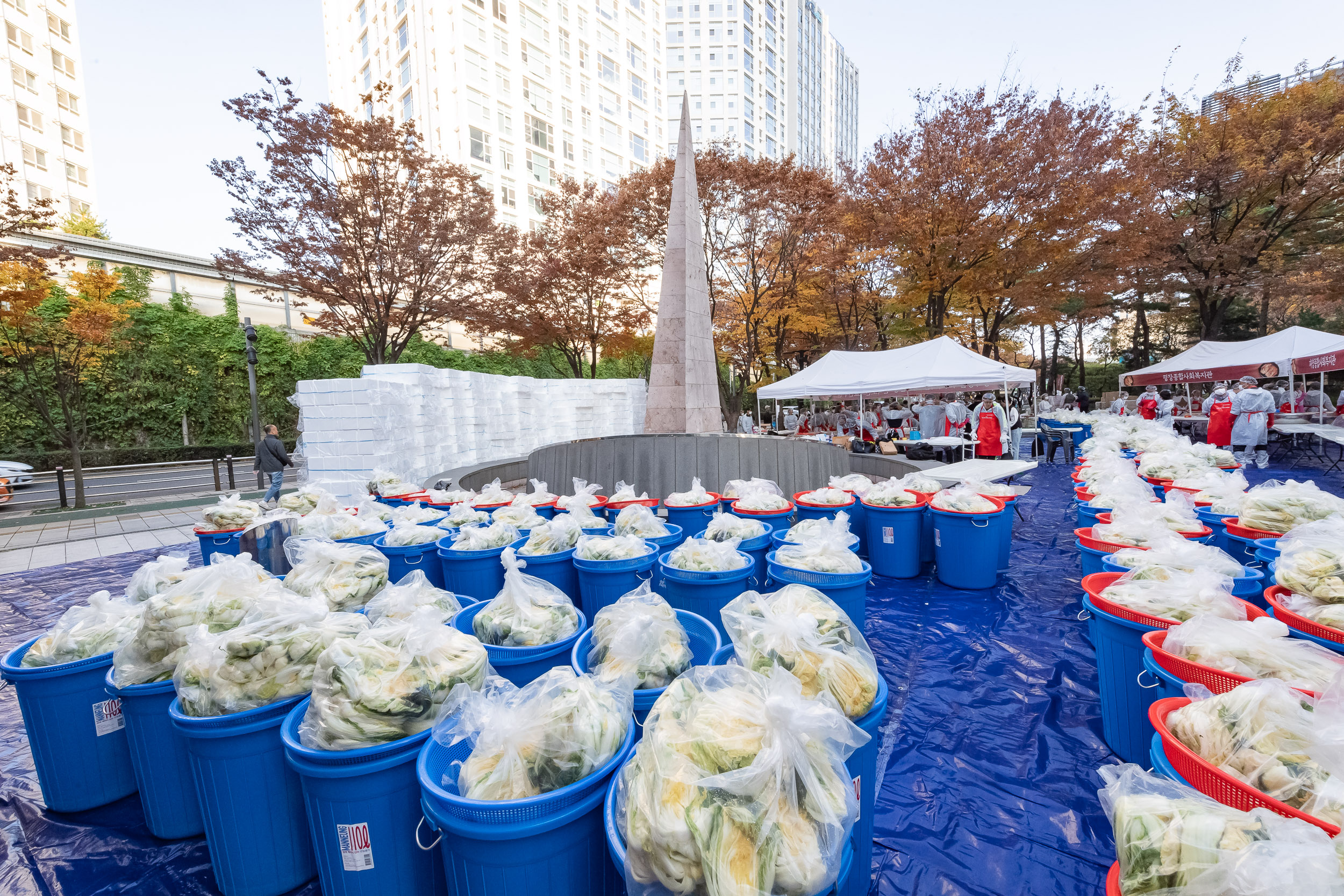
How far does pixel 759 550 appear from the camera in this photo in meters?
4.24

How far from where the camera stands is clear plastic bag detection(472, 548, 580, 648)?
97.7 inches

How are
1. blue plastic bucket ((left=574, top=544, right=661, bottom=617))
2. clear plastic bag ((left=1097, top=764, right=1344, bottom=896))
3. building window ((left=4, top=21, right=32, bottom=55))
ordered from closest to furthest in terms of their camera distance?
1. clear plastic bag ((left=1097, top=764, right=1344, bottom=896))
2. blue plastic bucket ((left=574, top=544, right=661, bottom=617))
3. building window ((left=4, top=21, right=32, bottom=55))

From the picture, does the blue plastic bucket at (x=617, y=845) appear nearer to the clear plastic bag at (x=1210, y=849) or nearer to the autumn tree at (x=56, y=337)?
the clear plastic bag at (x=1210, y=849)

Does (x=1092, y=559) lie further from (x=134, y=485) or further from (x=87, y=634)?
(x=134, y=485)

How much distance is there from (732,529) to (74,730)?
362 centimetres

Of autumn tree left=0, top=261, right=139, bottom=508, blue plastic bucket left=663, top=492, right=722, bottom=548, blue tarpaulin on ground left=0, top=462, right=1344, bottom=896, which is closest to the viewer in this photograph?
blue tarpaulin on ground left=0, top=462, right=1344, bottom=896

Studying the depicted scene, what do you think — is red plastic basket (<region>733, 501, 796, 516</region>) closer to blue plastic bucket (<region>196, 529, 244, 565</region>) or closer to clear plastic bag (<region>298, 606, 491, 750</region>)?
clear plastic bag (<region>298, 606, 491, 750</region>)

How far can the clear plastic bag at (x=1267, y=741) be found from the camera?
1.43 meters

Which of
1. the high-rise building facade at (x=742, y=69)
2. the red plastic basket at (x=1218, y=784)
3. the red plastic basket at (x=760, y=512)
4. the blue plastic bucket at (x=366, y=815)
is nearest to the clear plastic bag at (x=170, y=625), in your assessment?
the blue plastic bucket at (x=366, y=815)

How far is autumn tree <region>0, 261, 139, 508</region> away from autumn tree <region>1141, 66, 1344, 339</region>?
26951 millimetres

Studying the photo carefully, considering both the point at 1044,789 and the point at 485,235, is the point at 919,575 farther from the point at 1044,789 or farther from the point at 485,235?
the point at 485,235

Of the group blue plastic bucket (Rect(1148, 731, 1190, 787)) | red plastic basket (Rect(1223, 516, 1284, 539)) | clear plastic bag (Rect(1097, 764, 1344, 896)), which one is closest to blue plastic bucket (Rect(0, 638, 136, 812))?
clear plastic bag (Rect(1097, 764, 1344, 896))

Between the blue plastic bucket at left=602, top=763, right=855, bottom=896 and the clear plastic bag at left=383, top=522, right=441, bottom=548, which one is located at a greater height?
the clear plastic bag at left=383, top=522, right=441, bottom=548

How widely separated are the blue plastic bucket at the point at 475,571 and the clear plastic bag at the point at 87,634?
1.67 m
